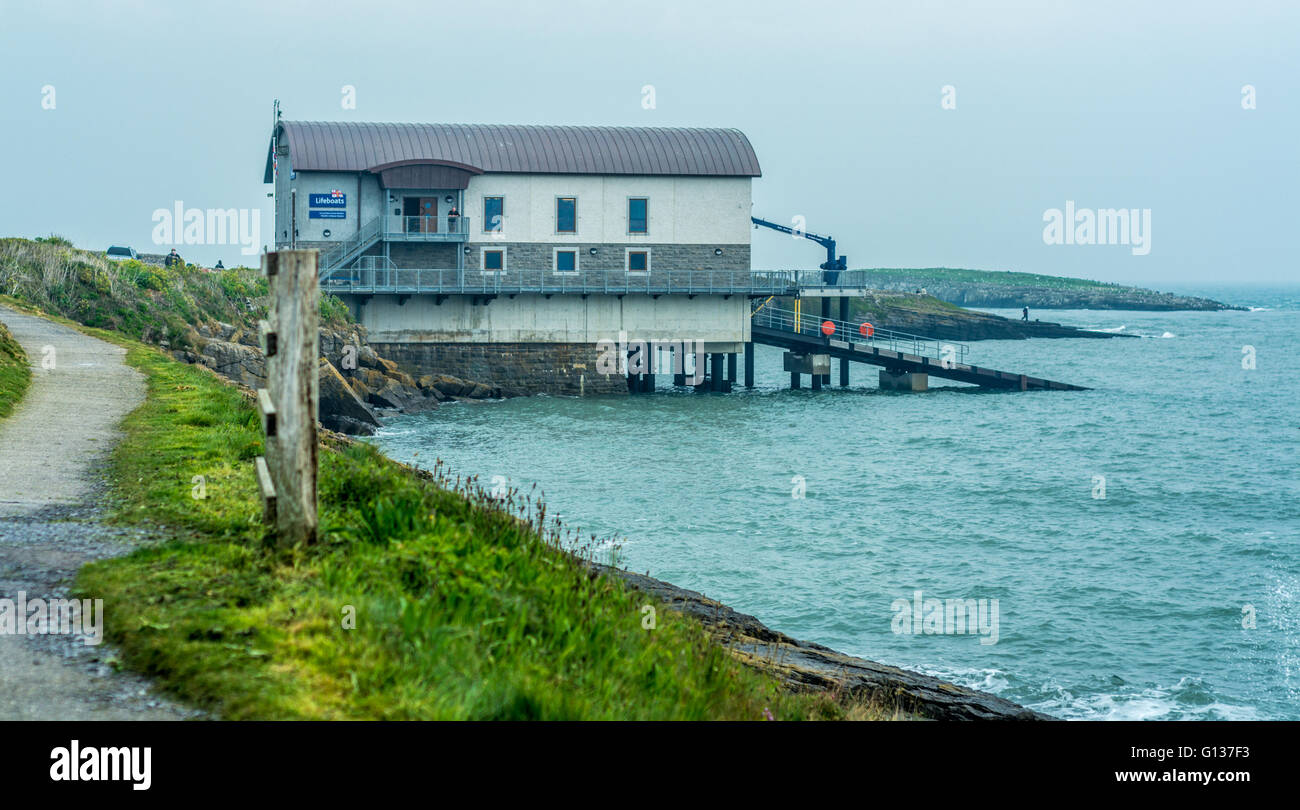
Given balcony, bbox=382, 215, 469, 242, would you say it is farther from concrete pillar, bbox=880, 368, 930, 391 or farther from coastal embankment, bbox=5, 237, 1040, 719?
coastal embankment, bbox=5, 237, 1040, 719

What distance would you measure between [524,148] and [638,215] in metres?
5.46

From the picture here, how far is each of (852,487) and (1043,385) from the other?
32176mm

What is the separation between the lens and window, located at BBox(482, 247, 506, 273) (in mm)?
52656

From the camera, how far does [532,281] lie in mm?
52875

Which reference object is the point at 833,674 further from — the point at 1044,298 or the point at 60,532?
the point at 1044,298

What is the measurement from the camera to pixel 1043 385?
61438 millimetres

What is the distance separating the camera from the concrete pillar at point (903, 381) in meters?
60.1

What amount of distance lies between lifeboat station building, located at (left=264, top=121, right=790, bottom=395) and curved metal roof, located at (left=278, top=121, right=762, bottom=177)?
80 millimetres

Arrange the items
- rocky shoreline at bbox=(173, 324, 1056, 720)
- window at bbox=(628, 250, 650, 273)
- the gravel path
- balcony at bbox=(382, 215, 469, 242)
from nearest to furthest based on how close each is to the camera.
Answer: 1. the gravel path
2. rocky shoreline at bbox=(173, 324, 1056, 720)
3. balcony at bbox=(382, 215, 469, 242)
4. window at bbox=(628, 250, 650, 273)

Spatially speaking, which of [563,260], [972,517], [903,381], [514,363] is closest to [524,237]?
[563,260]

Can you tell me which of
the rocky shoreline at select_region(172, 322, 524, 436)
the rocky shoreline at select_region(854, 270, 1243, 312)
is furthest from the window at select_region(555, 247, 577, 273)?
the rocky shoreline at select_region(854, 270, 1243, 312)
